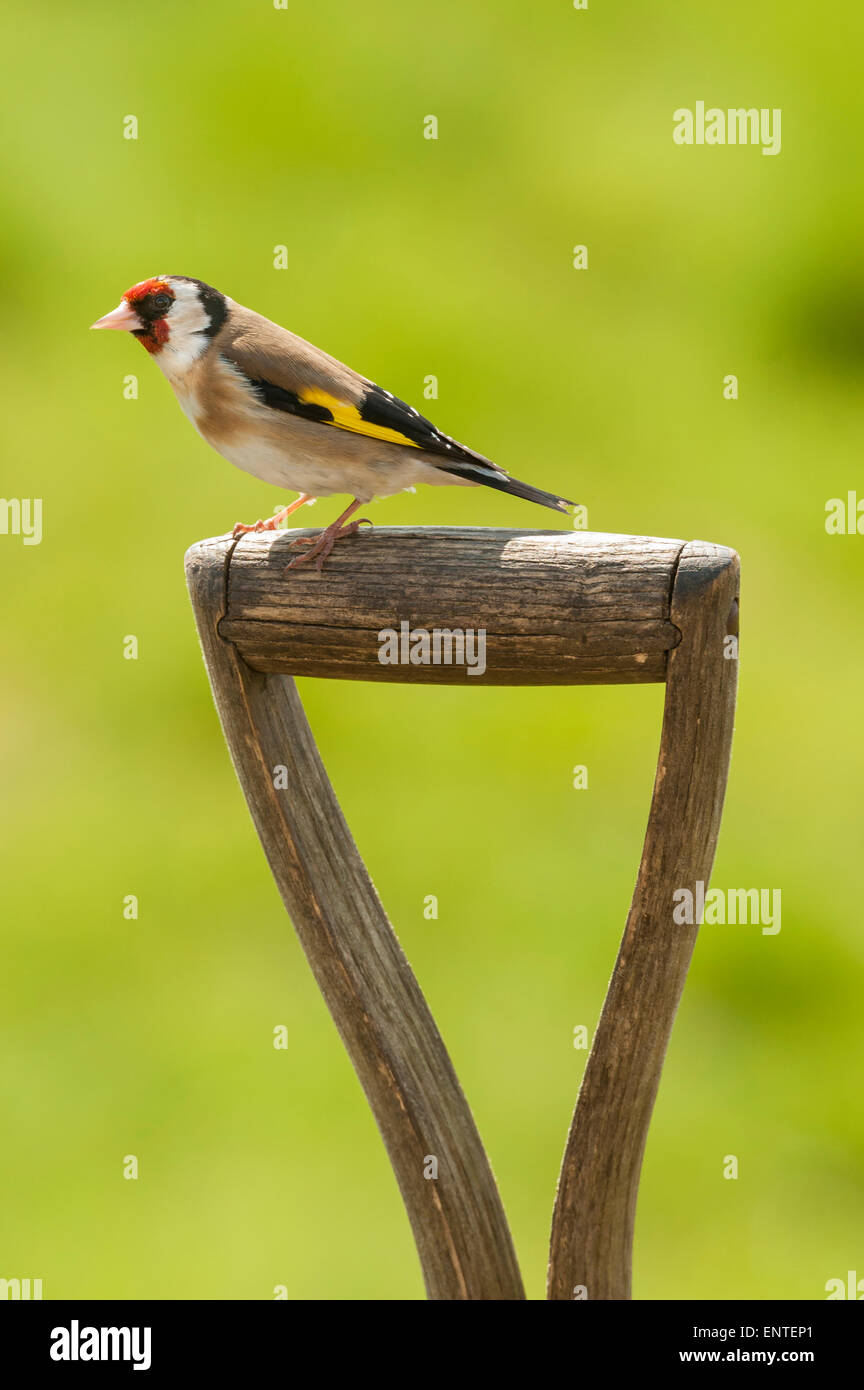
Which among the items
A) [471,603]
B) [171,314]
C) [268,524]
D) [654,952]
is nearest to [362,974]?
[654,952]

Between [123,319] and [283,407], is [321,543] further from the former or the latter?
[123,319]

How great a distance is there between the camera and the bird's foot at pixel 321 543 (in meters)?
1.34

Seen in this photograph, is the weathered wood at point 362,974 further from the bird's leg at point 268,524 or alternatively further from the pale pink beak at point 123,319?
the pale pink beak at point 123,319

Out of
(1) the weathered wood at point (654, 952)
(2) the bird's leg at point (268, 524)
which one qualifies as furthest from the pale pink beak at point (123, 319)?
(1) the weathered wood at point (654, 952)

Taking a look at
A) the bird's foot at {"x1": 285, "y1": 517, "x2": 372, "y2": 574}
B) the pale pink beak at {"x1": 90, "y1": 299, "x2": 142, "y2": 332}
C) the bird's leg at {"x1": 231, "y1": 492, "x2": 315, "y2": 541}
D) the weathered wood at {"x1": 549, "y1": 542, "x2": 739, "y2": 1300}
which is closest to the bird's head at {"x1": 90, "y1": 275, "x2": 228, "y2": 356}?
the pale pink beak at {"x1": 90, "y1": 299, "x2": 142, "y2": 332}

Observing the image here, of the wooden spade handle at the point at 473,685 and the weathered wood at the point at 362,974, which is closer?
the wooden spade handle at the point at 473,685

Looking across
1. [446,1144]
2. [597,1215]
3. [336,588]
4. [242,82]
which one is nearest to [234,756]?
[336,588]

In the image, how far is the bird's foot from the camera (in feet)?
4.40

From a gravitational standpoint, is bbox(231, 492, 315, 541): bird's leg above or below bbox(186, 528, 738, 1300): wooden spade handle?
above

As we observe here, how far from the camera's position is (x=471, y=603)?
4.12ft

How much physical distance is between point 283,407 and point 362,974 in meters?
0.60

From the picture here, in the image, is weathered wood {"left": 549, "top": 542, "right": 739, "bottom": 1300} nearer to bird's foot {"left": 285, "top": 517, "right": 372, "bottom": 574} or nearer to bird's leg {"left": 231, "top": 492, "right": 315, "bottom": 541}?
bird's foot {"left": 285, "top": 517, "right": 372, "bottom": 574}

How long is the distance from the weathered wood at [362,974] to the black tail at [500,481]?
0.84 ft

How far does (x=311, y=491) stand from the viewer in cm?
154
